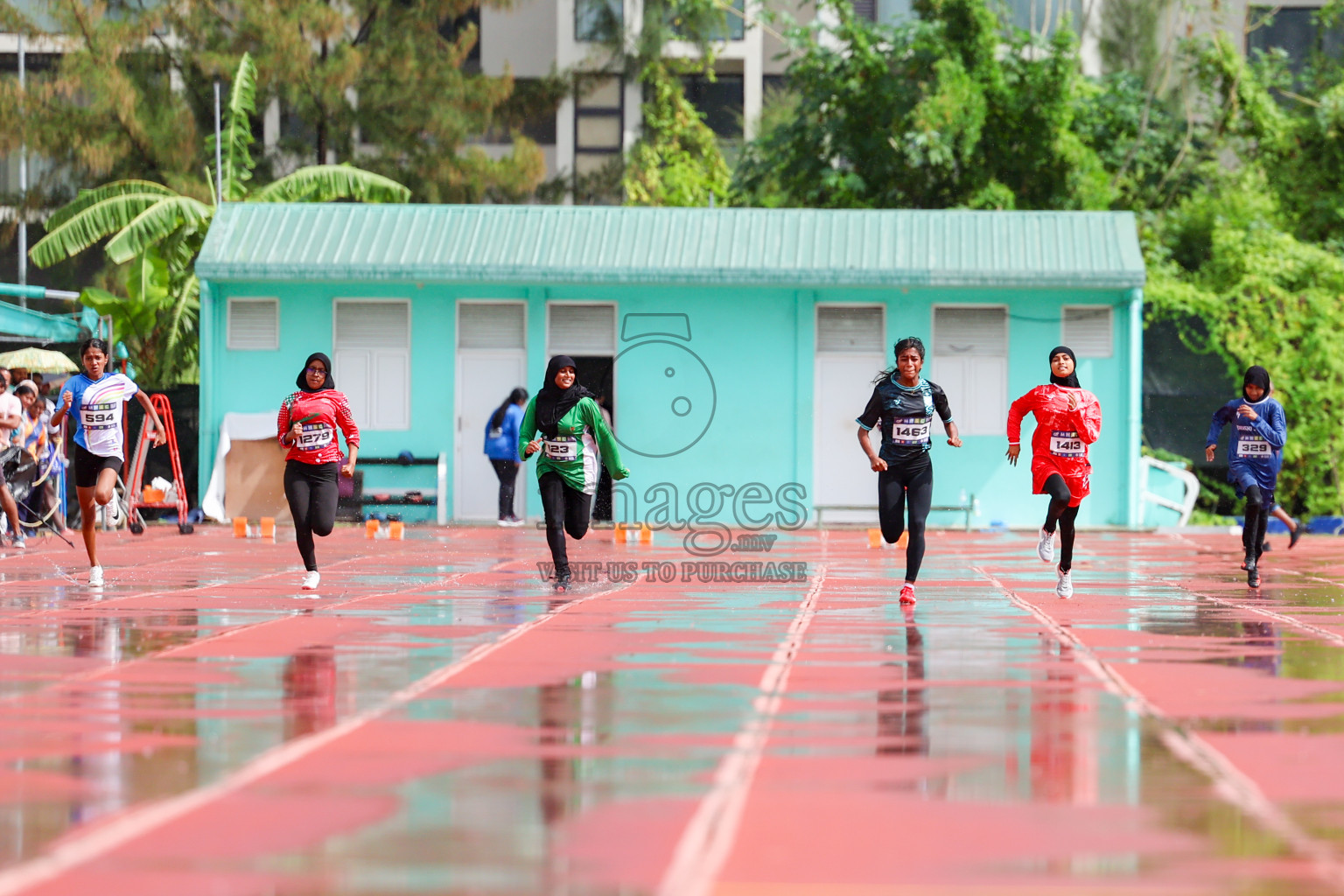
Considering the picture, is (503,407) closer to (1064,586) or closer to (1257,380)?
(1257,380)

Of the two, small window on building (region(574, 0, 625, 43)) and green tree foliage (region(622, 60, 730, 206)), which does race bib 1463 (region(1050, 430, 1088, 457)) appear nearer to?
green tree foliage (region(622, 60, 730, 206))

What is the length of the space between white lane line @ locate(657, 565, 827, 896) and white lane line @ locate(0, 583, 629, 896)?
1595 millimetres

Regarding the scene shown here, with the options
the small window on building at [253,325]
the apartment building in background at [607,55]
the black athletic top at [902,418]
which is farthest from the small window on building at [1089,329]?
the apartment building in background at [607,55]

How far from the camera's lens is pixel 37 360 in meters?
25.3

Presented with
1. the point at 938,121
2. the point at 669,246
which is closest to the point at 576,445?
the point at 669,246

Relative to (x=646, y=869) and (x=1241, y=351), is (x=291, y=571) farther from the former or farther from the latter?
(x=1241, y=351)

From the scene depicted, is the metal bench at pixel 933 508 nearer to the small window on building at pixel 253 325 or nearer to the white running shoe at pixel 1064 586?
the small window on building at pixel 253 325

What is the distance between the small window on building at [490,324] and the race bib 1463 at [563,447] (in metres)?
11.8

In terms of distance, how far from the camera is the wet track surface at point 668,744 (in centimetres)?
509

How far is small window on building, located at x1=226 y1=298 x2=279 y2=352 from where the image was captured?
25.7 metres

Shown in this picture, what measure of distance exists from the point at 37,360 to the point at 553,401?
45.9 ft

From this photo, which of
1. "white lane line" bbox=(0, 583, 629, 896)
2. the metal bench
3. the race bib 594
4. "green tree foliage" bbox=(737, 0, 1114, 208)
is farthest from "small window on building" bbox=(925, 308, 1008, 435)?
"white lane line" bbox=(0, 583, 629, 896)

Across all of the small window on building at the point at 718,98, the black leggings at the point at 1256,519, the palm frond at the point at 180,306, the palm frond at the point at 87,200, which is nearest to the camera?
the black leggings at the point at 1256,519

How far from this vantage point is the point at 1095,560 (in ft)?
59.3
